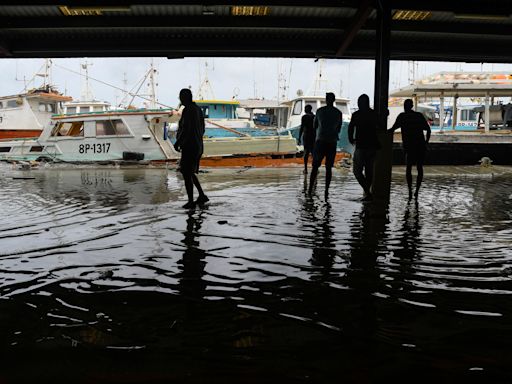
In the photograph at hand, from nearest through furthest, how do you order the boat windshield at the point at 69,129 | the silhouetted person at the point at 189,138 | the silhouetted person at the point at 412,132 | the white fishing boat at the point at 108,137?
the silhouetted person at the point at 189,138, the silhouetted person at the point at 412,132, the white fishing boat at the point at 108,137, the boat windshield at the point at 69,129

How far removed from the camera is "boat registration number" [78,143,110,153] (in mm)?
18344

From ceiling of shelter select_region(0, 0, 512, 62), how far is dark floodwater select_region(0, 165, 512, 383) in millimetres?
4456

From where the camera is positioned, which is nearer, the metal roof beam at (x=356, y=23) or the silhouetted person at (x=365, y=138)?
the silhouetted person at (x=365, y=138)

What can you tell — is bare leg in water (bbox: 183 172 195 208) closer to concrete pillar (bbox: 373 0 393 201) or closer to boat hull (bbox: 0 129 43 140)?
concrete pillar (bbox: 373 0 393 201)

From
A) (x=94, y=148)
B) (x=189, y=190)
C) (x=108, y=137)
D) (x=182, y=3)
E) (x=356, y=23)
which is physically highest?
(x=182, y=3)

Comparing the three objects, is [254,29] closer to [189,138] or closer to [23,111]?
[189,138]

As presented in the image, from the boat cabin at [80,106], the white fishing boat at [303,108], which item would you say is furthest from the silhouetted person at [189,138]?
the boat cabin at [80,106]

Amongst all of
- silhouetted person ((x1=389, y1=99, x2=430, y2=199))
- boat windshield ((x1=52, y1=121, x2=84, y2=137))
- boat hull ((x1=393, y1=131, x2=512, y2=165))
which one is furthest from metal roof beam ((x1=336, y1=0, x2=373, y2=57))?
boat windshield ((x1=52, y1=121, x2=84, y2=137))

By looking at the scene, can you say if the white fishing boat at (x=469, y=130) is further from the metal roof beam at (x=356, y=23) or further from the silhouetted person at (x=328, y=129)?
the silhouetted person at (x=328, y=129)

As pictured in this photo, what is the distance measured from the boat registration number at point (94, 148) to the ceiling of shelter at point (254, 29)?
7851mm

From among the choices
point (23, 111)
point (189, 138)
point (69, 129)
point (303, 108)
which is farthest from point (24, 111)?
point (189, 138)

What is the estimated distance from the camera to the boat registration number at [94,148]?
1834 cm

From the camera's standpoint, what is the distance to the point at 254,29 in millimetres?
9844

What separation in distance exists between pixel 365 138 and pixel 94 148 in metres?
13.5
